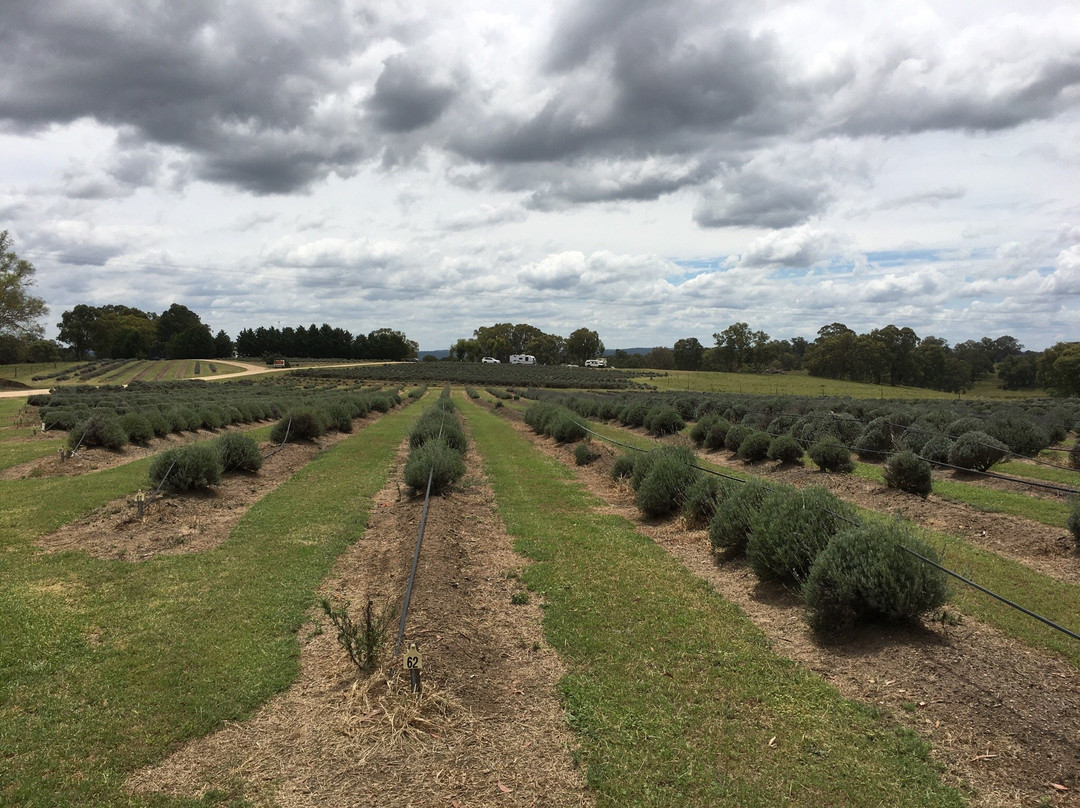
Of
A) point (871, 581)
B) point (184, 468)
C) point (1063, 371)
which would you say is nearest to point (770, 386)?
point (1063, 371)

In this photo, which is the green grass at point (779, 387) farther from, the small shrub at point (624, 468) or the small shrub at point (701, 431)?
the small shrub at point (624, 468)

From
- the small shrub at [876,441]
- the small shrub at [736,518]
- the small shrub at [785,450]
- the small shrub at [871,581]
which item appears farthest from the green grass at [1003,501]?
the small shrub at [871,581]

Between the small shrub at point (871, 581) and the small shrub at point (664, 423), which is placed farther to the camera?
the small shrub at point (664, 423)

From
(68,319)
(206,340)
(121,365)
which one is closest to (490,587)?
(121,365)

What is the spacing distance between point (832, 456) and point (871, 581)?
1161 cm

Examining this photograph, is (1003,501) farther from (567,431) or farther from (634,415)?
(634,415)

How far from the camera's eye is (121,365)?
92.7 meters

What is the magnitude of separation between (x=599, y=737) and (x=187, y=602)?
17.5 ft

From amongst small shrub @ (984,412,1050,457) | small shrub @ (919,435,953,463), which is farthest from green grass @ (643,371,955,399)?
small shrub @ (919,435,953,463)

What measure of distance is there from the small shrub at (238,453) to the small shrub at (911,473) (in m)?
14.9

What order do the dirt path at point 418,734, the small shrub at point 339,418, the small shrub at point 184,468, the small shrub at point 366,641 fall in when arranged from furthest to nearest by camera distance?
the small shrub at point 339,418 → the small shrub at point 184,468 → the small shrub at point 366,641 → the dirt path at point 418,734

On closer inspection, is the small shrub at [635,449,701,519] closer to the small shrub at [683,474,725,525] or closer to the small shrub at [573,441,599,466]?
the small shrub at [683,474,725,525]

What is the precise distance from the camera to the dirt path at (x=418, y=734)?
4.01 m

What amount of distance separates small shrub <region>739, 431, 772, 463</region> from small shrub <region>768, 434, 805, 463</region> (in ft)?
1.66
